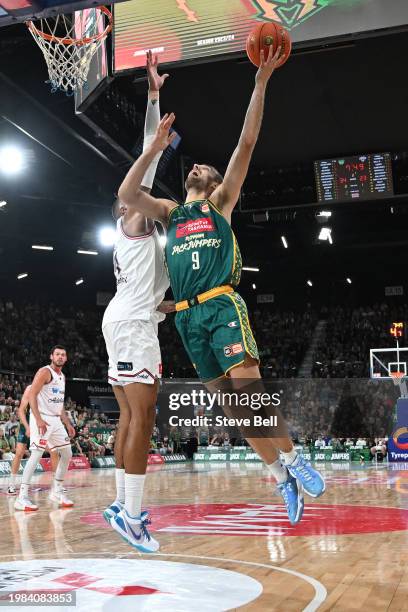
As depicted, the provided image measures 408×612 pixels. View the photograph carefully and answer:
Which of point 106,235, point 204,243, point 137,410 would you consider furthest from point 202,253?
point 106,235

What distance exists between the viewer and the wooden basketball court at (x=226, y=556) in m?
3.52

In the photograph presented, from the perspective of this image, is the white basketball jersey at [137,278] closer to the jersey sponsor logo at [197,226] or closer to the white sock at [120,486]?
the jersey sponsor logo at [197,226]

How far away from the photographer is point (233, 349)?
143 inches

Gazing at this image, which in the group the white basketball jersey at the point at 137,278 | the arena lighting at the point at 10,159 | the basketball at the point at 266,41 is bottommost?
the white basketball jersey at the point at 137,278

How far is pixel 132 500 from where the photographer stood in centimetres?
370

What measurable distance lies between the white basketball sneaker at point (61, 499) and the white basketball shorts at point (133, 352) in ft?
15.6

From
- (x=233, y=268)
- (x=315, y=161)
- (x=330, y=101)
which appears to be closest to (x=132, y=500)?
(x=233, y=268)

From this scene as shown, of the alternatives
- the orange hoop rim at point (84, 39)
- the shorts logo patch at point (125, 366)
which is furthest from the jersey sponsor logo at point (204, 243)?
the orange hoop rim at point (84, 39)

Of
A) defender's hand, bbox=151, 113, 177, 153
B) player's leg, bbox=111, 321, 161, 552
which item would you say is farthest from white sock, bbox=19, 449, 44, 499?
defender's hand, bbox=151, 113, 177, 153

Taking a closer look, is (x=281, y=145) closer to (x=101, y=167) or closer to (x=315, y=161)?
(x=315, y=161)

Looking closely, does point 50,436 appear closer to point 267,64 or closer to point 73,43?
point 73,43

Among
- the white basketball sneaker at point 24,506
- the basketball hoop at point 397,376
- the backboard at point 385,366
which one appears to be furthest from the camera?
the backboard at point 385,366

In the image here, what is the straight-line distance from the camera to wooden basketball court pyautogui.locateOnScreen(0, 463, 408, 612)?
3.52m

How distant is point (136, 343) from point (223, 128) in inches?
400
